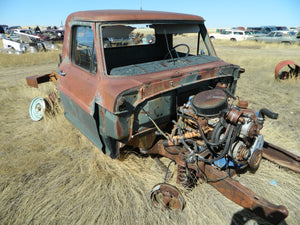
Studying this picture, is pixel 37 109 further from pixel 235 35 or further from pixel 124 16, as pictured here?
pixel 235 35

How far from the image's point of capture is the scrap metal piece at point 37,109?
4.26m

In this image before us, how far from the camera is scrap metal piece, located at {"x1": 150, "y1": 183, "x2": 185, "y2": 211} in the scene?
2246 millimetres

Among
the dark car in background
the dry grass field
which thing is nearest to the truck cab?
the dry grass field

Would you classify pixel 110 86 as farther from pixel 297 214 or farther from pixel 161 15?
pixel 297 214

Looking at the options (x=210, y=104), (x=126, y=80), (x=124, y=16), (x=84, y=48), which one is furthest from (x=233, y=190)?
(x=84, y=48)

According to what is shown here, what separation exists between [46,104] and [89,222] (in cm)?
283

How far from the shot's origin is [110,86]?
2.22m

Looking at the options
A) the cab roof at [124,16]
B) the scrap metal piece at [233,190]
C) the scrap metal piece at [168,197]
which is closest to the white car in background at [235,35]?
the cab roof at [124,16]

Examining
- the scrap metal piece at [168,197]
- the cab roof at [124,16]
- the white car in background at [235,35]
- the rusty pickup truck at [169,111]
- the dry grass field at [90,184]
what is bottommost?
the white car in background at [235,35]

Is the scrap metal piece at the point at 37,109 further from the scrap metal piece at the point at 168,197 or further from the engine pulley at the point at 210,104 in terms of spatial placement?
the engine pulley at the point at 210,104

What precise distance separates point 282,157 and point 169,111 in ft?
5.62

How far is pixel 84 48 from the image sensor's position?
284cm

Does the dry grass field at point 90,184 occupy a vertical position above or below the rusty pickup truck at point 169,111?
below

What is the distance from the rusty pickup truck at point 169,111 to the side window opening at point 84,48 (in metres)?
0.01
